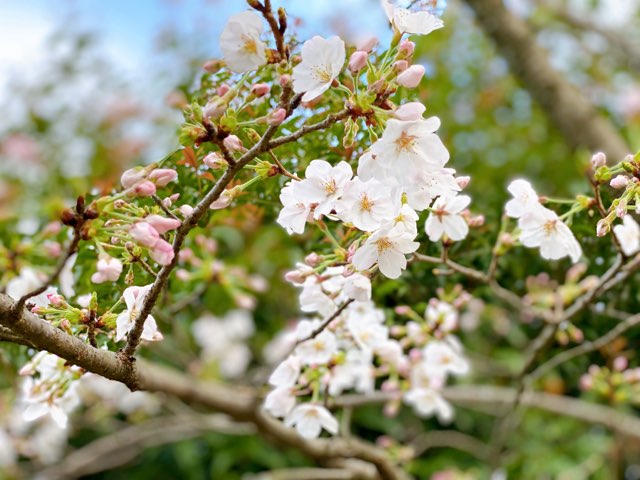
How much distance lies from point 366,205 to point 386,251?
68 mm

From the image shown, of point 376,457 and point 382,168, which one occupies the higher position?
point 382,168

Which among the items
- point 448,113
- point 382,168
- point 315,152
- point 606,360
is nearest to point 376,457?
point 606,360

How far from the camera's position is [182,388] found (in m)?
1.64

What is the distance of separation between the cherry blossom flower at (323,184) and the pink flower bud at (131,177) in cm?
17

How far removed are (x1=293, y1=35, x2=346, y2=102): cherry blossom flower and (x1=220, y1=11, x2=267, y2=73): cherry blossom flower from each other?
6 centimetres

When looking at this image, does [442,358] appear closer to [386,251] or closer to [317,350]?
[317,350]

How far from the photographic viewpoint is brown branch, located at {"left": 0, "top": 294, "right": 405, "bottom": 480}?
680mm

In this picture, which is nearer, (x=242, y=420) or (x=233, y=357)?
(x=242, y=420)

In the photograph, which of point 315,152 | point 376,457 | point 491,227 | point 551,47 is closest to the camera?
point 315,152

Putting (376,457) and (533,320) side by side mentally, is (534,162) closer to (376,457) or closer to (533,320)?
(533,320)

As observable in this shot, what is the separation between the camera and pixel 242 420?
1.53 m

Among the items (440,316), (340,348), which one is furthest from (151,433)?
(440,316)

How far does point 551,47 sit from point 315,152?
2.65m

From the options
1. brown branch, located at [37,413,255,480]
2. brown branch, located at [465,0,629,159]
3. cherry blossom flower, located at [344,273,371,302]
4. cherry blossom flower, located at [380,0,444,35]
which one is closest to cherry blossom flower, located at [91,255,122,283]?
cherry blossom flower, located at [344,273,371,302]
